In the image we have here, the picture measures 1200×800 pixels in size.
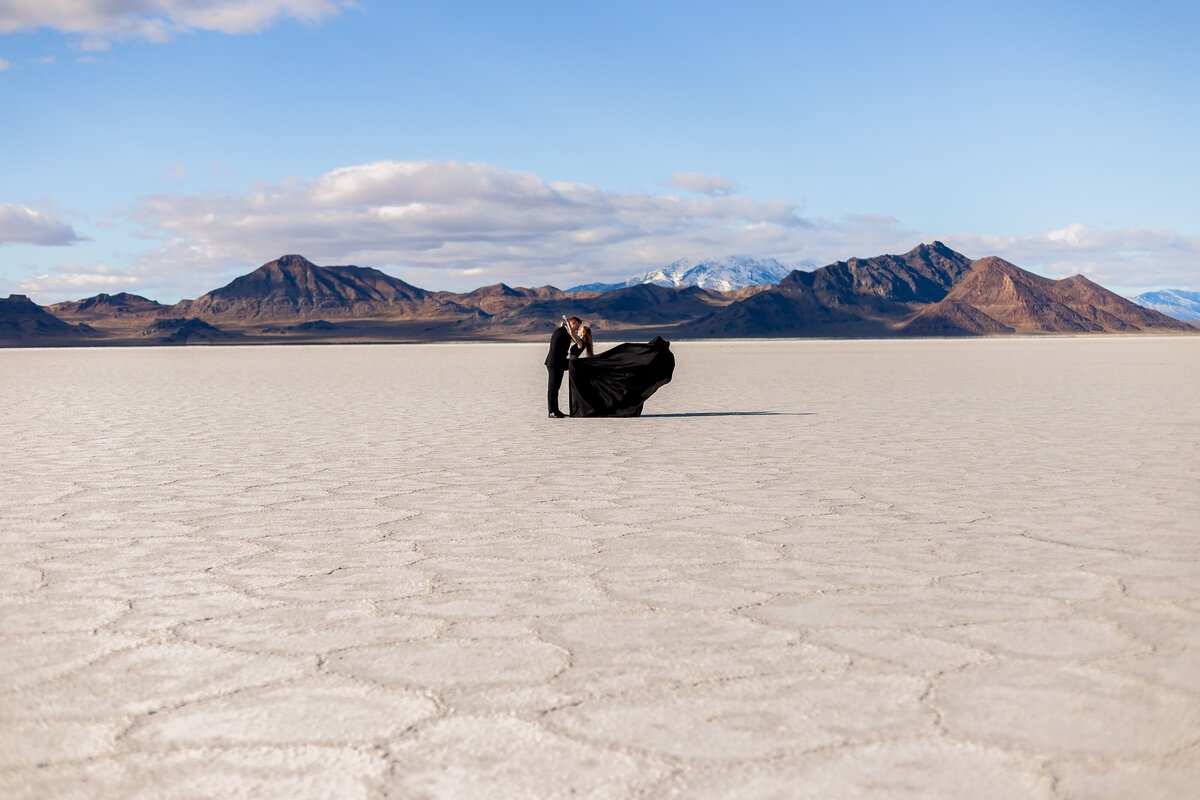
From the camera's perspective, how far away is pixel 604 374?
1367 centimetres

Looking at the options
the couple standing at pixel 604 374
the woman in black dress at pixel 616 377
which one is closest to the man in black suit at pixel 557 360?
the couple standing at pixel 604 374

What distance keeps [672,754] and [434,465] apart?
238 inches

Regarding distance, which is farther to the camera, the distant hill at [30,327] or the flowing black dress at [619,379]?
the distant hill at [30,327]

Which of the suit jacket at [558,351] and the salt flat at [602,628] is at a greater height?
the suit jacket at [558,351]

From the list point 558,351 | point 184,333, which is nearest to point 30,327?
point 184,333

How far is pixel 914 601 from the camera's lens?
4039 millimetres

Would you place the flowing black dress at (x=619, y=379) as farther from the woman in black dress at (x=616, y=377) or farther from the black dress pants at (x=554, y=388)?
the black dress pants at (x=554, y=388)

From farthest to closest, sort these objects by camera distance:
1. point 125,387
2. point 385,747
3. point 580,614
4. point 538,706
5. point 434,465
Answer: point 125,387
point 434,465
point 580,614
point 538,706
point 385,747

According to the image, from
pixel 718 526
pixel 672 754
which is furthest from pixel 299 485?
pixel 672 754

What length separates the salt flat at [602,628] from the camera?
254cm

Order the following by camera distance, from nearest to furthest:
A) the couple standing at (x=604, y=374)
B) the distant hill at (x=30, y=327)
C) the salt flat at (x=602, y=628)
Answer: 1. the salt flat at (x=602, y=628)
2. the couple standing at (x=604, y=374)
3. the distant hill at (x=30, y=327)

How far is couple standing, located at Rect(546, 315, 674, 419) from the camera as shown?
44.3ft

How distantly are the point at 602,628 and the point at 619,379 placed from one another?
33.0 feet

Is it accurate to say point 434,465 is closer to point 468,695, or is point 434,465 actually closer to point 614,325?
point 468,695
